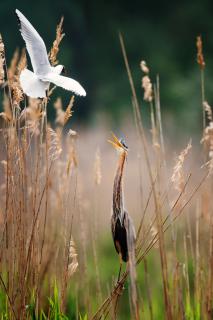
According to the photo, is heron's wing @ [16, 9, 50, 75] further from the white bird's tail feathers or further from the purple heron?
the purple heron

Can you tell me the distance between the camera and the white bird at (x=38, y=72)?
1.83 m

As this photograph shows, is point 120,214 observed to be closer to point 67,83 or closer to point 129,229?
point 129,229

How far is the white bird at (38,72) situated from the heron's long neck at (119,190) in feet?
0.95

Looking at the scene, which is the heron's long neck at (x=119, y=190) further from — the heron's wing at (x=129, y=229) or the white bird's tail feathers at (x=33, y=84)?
the white bird's tail feathers at (x=33, y=84)

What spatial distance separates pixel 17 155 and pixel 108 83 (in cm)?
1097

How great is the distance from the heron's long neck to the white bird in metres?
0.29

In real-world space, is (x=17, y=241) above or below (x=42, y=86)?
below

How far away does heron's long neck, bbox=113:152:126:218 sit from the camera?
196 centimetres

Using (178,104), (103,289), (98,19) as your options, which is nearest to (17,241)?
(103,289)

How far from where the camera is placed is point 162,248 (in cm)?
185

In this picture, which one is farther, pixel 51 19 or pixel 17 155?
pixel 51 19

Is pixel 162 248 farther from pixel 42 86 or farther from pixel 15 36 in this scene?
pixel 15 36

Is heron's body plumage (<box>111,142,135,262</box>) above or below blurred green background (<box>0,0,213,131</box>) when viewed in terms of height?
below

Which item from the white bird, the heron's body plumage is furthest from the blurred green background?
the white bird
